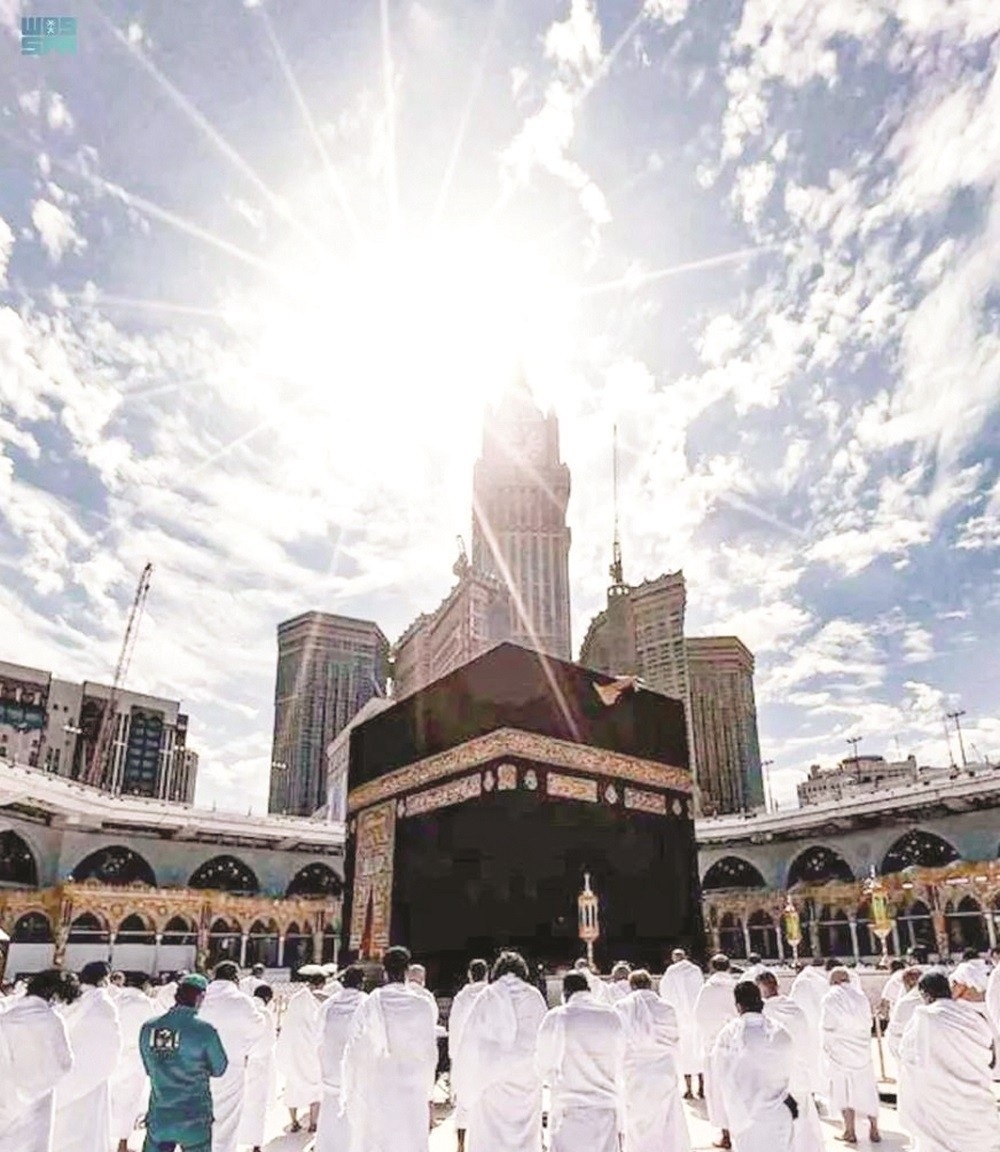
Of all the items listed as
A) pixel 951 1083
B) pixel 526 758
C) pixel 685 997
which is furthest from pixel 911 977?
pixel 526 758

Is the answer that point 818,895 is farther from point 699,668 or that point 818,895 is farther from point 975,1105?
point 699,668

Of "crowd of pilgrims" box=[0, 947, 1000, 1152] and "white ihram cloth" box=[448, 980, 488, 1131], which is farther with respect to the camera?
"white ihram cloth" box=[448, 980, 488, 1131]

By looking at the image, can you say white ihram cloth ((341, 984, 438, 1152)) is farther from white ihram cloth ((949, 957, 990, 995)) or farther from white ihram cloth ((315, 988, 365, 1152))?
white ihram cloth ((949, 957, 990, 995))

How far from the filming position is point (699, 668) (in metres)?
87.9

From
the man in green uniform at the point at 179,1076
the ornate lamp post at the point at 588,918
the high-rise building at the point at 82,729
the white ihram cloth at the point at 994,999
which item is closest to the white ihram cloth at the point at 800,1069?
the white ihram cloth at the point at 994,999

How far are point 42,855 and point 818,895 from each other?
2418cm

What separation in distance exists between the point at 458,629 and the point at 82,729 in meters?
31.2

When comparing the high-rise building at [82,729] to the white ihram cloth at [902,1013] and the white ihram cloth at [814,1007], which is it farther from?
the white ihram cloth at [902,1013]

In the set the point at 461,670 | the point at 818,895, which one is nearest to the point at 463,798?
the point at 461,670

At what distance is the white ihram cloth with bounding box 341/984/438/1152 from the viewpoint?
5.09 meters

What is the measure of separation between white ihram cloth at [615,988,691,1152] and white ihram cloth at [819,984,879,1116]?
1.88 m

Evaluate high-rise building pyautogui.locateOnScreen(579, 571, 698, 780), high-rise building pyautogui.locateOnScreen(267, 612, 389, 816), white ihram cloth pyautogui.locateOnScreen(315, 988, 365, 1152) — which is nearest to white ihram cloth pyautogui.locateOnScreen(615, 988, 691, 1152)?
white ihram cloth pyautogui.locateOnScreen(315, 988, 365, 1152)

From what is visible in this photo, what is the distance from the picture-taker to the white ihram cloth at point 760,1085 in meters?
4.82

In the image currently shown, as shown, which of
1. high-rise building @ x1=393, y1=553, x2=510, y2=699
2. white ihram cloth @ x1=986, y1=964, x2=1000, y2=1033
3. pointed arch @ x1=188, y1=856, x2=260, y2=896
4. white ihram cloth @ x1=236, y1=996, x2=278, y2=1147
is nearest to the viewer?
white ihram cloth @ x1=236, y1=996, x2=278, y2=1147
